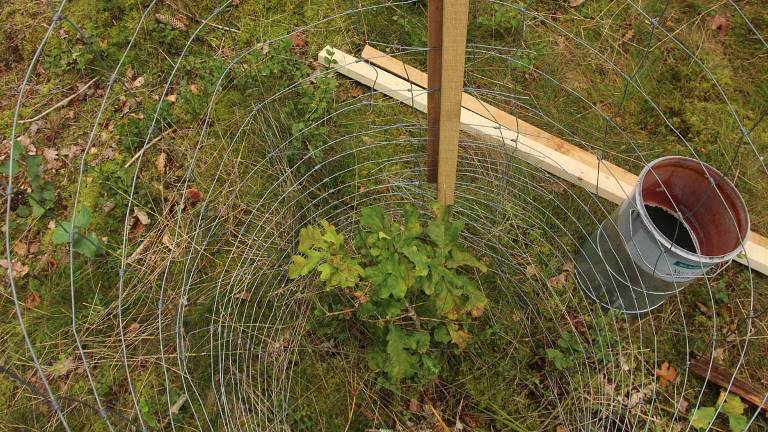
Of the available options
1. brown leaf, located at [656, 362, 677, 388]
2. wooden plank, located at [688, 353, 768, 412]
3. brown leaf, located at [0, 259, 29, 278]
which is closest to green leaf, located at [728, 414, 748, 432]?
wooden plank, located at [688, 353, 768, 412]

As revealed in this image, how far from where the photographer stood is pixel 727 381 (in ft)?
7.84

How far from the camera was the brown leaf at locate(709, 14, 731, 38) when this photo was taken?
3256mm

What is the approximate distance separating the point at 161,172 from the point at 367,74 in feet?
4.30

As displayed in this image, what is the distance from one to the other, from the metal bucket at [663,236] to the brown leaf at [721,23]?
1.61 meters

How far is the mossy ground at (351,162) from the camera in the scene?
2.40 meters

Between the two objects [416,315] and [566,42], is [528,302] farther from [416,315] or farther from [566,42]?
[566,42]

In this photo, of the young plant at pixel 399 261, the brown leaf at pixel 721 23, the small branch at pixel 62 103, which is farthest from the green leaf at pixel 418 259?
the brown leaf at pixel 721 23

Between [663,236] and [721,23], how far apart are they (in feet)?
6.83

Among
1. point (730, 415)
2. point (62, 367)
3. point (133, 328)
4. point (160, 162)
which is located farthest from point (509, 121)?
point (62, 367)

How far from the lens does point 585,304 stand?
2.55m

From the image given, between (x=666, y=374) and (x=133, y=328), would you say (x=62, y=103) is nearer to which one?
(x=133, y=328)

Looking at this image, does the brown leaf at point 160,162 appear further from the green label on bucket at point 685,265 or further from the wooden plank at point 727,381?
the wooden plank at point 727,381

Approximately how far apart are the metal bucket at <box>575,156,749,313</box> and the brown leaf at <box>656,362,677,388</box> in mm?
285

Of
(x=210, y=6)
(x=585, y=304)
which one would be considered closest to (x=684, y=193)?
(x=585, y=304)
